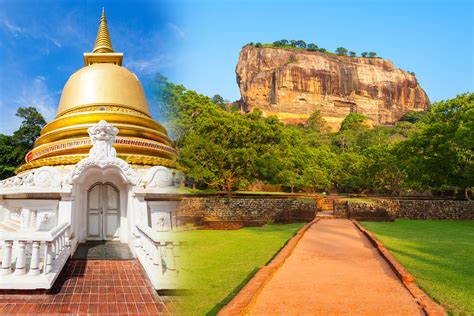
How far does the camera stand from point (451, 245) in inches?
394

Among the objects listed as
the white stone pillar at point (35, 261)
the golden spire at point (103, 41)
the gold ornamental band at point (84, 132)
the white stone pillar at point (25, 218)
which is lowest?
the white stone pillar at point (35, 261)

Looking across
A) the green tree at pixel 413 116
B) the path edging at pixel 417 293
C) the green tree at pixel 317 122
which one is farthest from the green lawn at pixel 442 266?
the green tree at pixel 413 116

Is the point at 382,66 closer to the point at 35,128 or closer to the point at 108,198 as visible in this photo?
the point at 35,128

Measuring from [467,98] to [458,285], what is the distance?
19.2m

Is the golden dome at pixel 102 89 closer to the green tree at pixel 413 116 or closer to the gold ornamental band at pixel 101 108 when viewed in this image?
the gold ornamental band at pixel 101 108

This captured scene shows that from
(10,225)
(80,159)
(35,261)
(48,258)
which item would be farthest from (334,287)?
(10,225)

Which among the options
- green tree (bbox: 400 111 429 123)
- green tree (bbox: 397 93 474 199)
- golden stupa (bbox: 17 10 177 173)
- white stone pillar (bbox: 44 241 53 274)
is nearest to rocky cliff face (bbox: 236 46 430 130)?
green tree (bbox: 400 111 429 123)

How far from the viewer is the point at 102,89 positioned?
35.2ft

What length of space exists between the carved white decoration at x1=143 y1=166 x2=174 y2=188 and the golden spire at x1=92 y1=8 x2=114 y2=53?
657 centimetres

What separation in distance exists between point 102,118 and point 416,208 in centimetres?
1702

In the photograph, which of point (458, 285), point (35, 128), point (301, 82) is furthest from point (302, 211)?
point (301, 82)

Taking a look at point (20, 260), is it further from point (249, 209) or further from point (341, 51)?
point (341, 51)

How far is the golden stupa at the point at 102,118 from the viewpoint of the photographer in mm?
9266

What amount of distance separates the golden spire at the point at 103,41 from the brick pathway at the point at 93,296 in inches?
335
